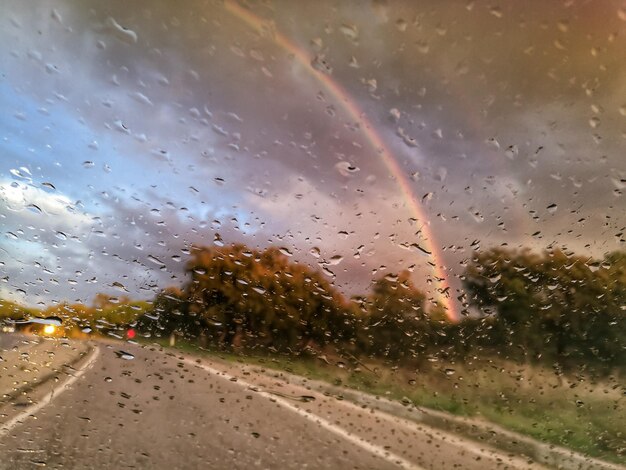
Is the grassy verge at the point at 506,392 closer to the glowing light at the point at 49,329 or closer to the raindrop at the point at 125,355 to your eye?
the raindrop at the point at 125,355

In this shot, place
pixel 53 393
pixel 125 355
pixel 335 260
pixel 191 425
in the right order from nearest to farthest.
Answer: pixel 191 425 < pixel 125 355 < pixel 335 260 < pixel 53 393

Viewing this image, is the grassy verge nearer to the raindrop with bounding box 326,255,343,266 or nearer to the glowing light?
the raindrop with bounding box 326,255,343,266

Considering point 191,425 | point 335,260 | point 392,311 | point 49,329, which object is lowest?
point 191,425

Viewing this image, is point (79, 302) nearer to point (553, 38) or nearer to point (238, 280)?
point (238, 280)

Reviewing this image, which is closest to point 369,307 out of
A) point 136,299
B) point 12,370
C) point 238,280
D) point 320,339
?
point 320,339

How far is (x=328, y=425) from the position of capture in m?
7.57

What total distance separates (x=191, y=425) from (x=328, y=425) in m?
1.65

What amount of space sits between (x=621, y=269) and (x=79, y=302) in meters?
5.95

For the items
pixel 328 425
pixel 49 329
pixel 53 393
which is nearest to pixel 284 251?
pixel 328 425

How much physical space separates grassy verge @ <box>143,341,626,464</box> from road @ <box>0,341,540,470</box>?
37 centimetres

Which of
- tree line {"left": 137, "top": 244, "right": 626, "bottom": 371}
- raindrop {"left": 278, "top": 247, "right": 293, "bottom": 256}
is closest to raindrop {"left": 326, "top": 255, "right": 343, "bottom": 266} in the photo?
tree line {"left": 137, "top": 244, "right": 626, "bottom": 371}

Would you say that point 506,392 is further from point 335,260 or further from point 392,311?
point 335,260

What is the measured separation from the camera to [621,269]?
22.9ft

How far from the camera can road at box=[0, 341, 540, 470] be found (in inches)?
228
